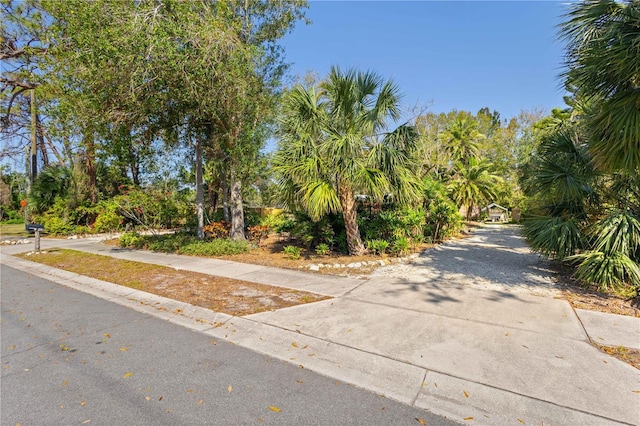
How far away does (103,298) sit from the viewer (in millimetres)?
5539

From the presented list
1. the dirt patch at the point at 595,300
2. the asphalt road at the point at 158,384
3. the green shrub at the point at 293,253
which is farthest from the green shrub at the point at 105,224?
the dirt patch at the point at 595,300

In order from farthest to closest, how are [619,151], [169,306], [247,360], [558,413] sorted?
1. [169,306]
2. [619,151]
3. [247,360]
4. [558,413]

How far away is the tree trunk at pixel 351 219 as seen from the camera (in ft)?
26.5

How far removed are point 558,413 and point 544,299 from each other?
3.20 metres

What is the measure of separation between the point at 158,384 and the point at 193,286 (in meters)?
3.42

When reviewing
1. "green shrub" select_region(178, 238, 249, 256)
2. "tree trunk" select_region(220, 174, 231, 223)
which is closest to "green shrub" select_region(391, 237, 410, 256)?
"green shrub" select_region(178, 238, 249, 256)

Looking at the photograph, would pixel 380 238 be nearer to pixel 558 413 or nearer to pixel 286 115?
pixel 286 115

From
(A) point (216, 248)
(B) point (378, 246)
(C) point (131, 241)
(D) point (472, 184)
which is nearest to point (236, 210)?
(A) point (216, 248)

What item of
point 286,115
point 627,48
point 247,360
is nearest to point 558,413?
point 247,360

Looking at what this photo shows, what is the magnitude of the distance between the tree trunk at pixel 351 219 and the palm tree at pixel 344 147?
0.09ft

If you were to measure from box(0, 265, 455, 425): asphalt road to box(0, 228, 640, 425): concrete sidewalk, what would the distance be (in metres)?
0.27

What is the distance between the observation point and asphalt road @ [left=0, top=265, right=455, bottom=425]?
2.38 m

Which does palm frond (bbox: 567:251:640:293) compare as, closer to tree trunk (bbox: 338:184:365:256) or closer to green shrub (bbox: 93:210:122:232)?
tree trunk (bbox: 338:184:365:256)

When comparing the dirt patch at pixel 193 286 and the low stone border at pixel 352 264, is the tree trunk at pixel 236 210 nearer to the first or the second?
the dirt patch at pixel 193 286
